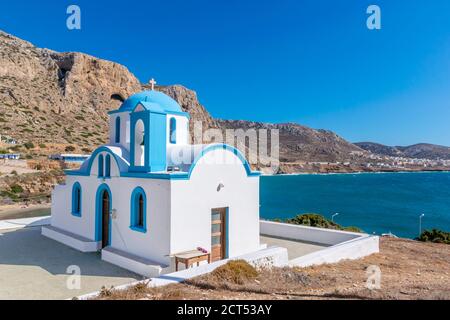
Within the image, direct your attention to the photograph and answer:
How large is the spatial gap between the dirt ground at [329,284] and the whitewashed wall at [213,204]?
2039 millimetres

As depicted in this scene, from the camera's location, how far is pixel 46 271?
27.8 ft

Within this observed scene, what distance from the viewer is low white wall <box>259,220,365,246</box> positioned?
498 inches

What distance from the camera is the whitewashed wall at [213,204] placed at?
841 cm

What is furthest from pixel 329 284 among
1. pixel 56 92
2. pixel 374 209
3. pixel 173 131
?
pixel 56 92

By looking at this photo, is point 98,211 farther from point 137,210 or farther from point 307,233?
point 307,233

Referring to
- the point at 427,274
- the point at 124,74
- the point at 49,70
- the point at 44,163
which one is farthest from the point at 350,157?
the point at 427,274

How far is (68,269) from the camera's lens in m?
8.66

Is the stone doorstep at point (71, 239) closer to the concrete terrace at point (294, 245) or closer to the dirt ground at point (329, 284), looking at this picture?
the dirt ground at point (329, 284)

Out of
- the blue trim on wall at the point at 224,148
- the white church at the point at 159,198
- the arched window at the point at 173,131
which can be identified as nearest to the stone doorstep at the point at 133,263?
the white church at the point at 159,198

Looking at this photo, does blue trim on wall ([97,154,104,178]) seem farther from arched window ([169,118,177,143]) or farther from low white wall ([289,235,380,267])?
low white wall ([289,235,380,267])

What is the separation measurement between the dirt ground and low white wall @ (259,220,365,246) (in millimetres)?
1583

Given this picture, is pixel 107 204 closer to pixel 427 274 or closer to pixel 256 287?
pixel 256 287

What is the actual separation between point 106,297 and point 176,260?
2.68 meters

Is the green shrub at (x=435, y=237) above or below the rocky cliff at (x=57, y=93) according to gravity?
below
